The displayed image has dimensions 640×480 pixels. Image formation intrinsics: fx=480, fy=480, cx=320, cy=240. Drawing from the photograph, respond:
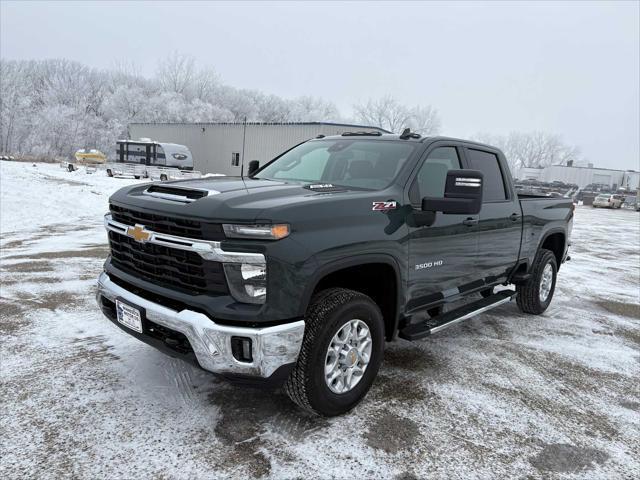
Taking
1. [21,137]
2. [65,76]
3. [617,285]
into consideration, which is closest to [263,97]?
[65,76]

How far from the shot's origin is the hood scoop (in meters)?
2.98

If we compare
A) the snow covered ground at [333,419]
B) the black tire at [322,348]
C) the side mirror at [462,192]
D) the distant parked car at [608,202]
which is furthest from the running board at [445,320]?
the distant parked car at [608,202]

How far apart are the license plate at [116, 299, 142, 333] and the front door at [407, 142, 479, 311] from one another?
1.85 m

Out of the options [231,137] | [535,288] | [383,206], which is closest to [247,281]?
[383,206]

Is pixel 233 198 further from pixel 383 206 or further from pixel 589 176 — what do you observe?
pixel 589 176

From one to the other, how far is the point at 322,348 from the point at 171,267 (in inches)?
40.7

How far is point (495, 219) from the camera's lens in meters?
4.53

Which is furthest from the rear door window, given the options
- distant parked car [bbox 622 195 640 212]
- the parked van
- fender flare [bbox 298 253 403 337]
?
distant parked car [bbox 622 195 640 212]

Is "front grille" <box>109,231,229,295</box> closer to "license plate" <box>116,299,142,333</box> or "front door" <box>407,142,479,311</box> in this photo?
"license plate" <box>116,299,142,333</box>

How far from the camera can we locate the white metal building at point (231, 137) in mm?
34812

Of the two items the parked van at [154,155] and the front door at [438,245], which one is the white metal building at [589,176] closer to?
the parked van at [154,155]

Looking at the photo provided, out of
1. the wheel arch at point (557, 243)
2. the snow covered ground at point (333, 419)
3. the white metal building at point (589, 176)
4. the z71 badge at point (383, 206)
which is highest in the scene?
the white metal building at point (589, 176)

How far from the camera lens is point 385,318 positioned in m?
3.53

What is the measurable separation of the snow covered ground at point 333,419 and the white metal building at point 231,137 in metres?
28.2
